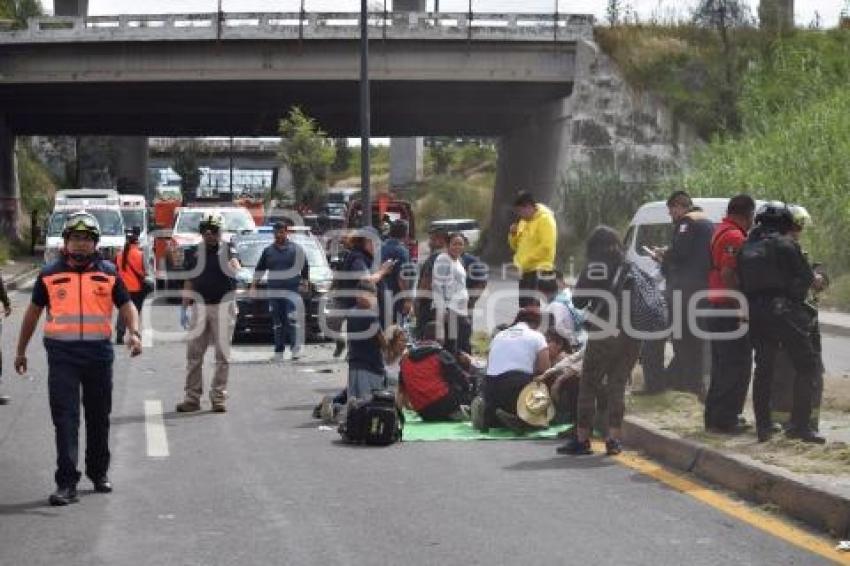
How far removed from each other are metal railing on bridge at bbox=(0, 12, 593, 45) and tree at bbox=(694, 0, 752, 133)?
18.2 feet

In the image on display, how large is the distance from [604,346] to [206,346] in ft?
15.7

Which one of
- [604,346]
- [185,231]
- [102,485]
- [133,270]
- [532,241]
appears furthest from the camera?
[185,231]

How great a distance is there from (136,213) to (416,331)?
1010 inches

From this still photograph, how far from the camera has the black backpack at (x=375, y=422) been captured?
478 inches

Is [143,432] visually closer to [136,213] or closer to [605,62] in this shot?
Answer: [136,213]

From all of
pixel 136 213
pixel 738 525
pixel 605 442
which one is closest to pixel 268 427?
pixel 605 442

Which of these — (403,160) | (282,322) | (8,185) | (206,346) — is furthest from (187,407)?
(403,160)

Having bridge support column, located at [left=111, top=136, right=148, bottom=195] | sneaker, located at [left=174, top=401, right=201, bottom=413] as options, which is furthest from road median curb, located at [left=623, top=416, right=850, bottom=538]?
bridge support column, located at [left=111, top=136, right=148, bottom=195]

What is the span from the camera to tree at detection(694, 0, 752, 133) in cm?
4775

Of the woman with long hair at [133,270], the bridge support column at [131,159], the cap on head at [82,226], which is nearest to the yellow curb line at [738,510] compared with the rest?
the cap on head at [82,226]

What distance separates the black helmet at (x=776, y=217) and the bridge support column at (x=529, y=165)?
3456 cm

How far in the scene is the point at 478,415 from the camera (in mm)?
12969

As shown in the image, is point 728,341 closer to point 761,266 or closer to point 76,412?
point 761,266

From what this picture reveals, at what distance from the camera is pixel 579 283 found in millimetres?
11562
